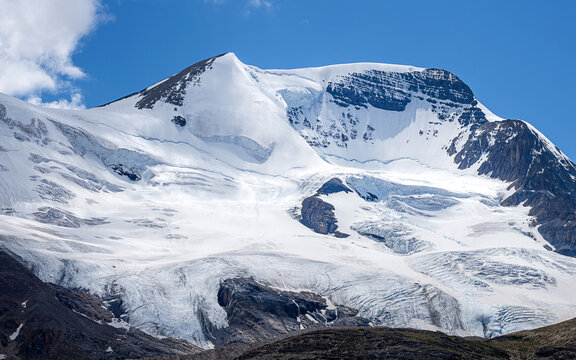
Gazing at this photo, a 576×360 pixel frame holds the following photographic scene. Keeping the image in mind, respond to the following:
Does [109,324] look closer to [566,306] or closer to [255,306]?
[255,306]

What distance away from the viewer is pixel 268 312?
13838 cm

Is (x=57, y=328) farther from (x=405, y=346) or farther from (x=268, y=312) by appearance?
(x=405, y=346)

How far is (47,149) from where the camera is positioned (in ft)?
653

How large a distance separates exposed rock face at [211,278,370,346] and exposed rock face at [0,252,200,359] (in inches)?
432

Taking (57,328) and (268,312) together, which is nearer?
(57,328)

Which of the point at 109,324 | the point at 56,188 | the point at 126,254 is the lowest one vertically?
the point at 109,324

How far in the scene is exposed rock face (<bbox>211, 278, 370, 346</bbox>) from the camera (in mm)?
130000

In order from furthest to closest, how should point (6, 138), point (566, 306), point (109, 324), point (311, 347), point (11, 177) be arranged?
point (6, 138), point (11, 177), point (566, 306), point (109, 324), point (311, 347)

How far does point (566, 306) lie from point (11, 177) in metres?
124

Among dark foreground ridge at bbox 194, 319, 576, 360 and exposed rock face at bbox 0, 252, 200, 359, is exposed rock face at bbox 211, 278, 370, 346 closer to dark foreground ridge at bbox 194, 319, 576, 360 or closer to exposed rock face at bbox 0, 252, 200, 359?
exposed rock face at bbox 0, 252, 200, 359

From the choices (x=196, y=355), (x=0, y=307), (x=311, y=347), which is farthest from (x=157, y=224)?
(x=311, y=347)

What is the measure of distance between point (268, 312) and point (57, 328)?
4231 cm

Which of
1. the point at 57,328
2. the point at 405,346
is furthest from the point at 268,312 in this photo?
the point at 405,346

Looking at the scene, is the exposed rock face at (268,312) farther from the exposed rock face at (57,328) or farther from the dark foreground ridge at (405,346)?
the dark foreground ridge at (405,346)
